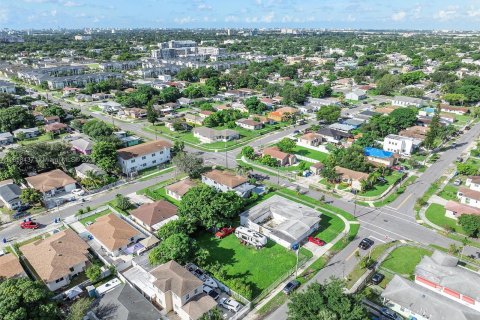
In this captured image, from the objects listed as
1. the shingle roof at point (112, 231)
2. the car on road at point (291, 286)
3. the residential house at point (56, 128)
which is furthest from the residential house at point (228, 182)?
the residential house at point (56, 128)

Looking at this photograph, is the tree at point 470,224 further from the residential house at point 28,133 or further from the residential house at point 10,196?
the residential house at point 28,133

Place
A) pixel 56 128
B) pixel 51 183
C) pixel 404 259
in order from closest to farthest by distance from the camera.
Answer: pixel 404 259
pixel 51 183
pixel 56 128

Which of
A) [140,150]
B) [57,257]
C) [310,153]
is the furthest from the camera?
[310,153]

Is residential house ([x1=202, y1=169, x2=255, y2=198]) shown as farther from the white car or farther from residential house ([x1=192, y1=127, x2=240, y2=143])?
residential house ([x1=192, y1=127, x2=240, y2=143])

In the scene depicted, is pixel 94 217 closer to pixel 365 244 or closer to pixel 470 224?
pixel 365 244

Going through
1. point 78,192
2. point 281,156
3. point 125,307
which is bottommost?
point 125,307

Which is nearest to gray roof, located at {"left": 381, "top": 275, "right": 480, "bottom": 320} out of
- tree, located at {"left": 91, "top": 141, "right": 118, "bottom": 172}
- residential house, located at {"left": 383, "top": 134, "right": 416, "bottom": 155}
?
residential house, located at {"left": 383, "top": 134, "right": 416, "bottom": 155}

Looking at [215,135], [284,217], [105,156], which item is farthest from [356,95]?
[105,156]
